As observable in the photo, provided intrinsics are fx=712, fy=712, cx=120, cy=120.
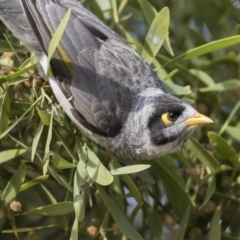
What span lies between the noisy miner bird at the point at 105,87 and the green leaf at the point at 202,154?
0.11ft

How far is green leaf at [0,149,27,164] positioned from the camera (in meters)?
1.89

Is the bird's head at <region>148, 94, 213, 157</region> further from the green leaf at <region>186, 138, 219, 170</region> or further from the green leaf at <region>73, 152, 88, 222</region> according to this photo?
the green leaf at <region>73, 152, 88, 222</region>

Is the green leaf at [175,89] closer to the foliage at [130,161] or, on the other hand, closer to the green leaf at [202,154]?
the foliage at [130,161]

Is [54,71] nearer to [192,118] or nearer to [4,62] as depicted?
[4,62]

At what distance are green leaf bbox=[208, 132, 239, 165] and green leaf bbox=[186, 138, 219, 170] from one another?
0.04 metres

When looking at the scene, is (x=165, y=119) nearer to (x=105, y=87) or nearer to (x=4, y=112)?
(x=105, y=87)

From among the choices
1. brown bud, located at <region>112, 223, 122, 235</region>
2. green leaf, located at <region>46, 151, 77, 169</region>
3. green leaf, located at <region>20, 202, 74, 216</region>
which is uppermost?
green leaf, located at <region>46, 151, 77, 169</region>

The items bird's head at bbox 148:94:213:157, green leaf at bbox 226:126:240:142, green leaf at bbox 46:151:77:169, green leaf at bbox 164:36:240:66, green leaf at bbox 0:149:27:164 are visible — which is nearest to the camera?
green leaf at bbox 46:151:77:169

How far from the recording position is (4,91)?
6.37ft

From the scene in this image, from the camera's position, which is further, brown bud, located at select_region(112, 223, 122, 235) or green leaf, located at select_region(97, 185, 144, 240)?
brown bud, located at select_region(112, 223, 122, 235)

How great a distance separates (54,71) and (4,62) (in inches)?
7.8

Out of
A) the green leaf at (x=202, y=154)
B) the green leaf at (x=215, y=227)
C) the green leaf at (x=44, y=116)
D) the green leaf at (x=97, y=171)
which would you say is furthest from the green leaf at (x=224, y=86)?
the green leaf at (x=44, y=116)

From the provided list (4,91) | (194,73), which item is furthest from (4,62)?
(194,73)

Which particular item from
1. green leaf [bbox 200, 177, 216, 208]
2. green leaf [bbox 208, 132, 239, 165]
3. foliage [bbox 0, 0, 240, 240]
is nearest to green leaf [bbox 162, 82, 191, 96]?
foliage [bbox 0, 0, 240, 240]
